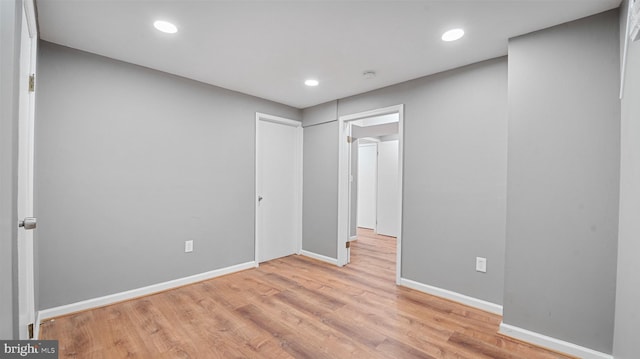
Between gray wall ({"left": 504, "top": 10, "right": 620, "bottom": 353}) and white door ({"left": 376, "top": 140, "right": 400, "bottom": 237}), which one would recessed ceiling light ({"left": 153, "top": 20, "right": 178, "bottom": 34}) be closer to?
gray wall ({"left": 504, "top": 10, "right": 620, "bottom": 353})

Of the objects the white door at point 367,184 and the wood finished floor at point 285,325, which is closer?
the wood finished floor at point 285,325

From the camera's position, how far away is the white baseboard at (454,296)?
2.43 meters

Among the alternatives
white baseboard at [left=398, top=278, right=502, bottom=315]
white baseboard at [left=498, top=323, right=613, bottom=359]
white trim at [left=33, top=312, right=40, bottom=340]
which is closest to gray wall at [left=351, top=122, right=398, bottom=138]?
white baseboard at [left=398, top=278, right=502, bottom=315]

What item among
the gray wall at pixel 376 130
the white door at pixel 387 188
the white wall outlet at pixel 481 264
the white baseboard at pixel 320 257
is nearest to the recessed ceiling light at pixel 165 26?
the gray wall at pixel 376 130

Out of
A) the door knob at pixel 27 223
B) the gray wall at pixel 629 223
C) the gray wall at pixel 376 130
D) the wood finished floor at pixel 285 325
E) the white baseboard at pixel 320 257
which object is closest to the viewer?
the door knob at pixel 27 223

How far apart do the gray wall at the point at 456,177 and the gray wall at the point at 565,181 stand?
341 millimetres

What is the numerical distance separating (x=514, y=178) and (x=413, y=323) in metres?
1.43

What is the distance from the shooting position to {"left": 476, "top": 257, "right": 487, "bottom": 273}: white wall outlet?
2.47 m

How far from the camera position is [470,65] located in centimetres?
258

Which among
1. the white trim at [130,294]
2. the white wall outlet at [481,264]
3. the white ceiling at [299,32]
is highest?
the white ceiling at [299,32]

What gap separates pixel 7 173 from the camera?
0.90 meters

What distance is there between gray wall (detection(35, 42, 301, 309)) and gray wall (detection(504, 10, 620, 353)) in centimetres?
296

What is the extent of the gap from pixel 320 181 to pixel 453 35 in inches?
97.1

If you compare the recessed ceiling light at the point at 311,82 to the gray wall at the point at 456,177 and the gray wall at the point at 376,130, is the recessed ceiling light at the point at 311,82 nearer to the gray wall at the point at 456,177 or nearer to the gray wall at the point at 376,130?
the gray wall at the point at 456,177
